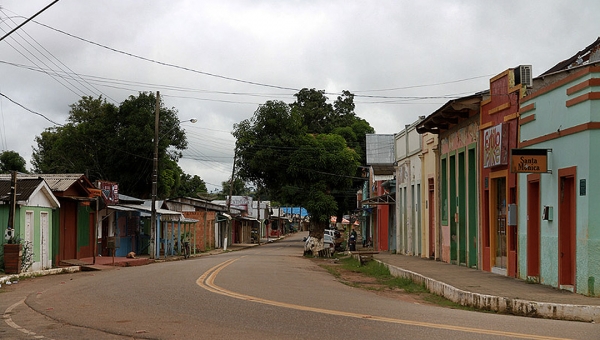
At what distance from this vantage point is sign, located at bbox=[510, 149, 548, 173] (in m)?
17.0

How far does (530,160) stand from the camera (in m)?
17.1

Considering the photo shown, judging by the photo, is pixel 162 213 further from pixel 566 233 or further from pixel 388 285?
pixel 566 233

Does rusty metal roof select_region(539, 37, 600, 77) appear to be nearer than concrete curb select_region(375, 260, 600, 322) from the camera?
No

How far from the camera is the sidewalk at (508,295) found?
13227 mm

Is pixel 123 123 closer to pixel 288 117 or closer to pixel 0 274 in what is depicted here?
pixel 288 117

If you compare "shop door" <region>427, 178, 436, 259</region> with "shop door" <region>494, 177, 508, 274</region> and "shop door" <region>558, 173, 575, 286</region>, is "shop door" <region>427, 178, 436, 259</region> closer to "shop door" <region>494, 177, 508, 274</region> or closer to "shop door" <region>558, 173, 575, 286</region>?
"shop door" <region>494, 177, 508, 274</region>

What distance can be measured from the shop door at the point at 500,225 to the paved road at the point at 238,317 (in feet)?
20.3

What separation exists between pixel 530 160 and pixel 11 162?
2359 inches

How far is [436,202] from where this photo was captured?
29672 millimetres

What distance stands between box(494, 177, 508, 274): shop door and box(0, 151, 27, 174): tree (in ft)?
178

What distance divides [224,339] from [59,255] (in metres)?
22.8

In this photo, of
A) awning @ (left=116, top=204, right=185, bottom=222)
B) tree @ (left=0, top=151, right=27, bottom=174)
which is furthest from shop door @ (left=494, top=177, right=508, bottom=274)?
tree @ (left=0, top=151, right=27, bottom=174)

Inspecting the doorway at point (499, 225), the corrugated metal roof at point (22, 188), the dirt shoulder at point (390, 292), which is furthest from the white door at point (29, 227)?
the doorway at point (499, 225)

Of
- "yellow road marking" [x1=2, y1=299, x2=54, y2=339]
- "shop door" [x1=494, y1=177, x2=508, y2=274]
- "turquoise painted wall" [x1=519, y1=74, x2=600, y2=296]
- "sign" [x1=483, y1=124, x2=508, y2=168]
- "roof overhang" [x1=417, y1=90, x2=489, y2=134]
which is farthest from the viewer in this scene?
"roof overhang" [x1=417, y1=90, x2=489, y2=134]
